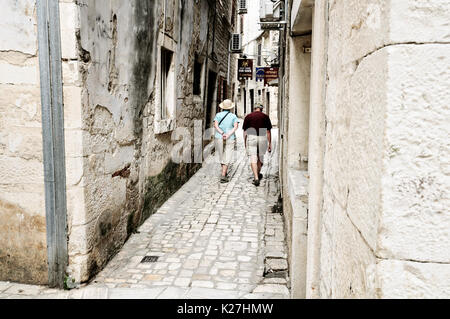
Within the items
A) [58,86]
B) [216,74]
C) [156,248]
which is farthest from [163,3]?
[216,74]

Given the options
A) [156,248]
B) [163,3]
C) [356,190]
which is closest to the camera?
[356,190]

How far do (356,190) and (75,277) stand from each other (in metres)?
2.77

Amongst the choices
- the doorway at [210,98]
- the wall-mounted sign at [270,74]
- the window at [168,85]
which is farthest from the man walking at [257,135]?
the wall-mounted sign at [270,74]

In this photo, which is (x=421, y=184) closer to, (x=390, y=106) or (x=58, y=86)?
(x=390, y=106)

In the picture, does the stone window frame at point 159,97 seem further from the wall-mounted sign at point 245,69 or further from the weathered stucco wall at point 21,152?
the wall-mounted sign at point 245,69

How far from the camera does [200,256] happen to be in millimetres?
3934

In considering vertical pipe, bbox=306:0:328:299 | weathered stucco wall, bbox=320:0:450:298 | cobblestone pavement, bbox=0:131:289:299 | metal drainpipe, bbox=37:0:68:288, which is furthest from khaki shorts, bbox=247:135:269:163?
weathered stucco wall, bbox=320:0:450:298

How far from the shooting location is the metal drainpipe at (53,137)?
2.95m

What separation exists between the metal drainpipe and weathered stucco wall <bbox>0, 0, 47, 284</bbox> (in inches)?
2.9

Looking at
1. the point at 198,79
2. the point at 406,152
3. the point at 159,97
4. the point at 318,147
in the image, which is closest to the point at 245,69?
the point at 198,79

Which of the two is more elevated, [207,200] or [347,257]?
[347,257]

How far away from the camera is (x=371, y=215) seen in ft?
3.20

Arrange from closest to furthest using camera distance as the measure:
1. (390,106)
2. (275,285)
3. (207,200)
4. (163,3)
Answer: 1. (390,106)
2. (275,285)
3. (163,3)
4. (207,200)

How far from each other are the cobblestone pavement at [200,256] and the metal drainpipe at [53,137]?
0.30 metres
